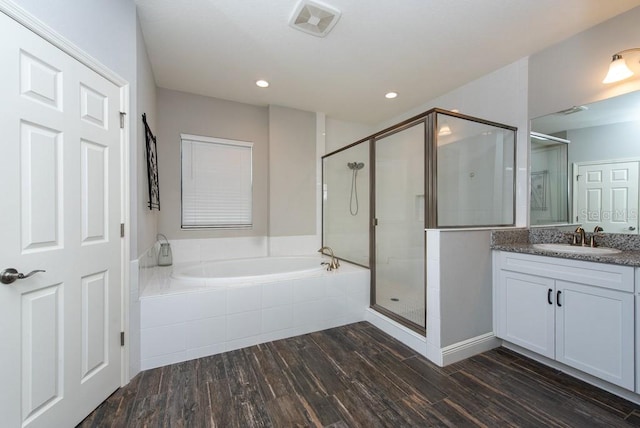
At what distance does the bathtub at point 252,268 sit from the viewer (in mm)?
2462

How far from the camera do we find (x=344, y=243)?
3402 millimetres

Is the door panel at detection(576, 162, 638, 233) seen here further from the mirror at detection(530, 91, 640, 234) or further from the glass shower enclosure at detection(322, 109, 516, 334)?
the glass shower enclosure at detection(322, 109, 516, 334)

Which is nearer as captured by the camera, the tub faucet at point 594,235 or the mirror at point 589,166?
the mirror at point 589,166

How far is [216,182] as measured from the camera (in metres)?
3.34

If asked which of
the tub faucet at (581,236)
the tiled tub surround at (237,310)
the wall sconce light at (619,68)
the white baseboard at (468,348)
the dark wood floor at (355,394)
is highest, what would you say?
the wall sconce light at (619,68)

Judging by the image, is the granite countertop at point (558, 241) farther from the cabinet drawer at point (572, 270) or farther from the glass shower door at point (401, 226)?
the glass shower door at point (401, 226)

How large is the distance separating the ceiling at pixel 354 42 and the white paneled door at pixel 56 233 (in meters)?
0.84

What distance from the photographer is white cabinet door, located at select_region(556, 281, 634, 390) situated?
1.52 meters

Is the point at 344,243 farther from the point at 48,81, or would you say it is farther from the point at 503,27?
the point at 48,81

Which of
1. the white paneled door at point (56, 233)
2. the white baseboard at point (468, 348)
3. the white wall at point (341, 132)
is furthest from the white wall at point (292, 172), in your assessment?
the white baseboard at point (468, 348)

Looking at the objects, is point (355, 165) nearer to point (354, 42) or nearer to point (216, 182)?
point (354, 42)

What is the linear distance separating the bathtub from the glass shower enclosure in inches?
27.3

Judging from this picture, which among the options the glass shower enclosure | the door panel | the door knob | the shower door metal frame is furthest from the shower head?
the door knob

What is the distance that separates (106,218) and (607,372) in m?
3.20
